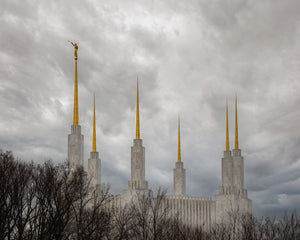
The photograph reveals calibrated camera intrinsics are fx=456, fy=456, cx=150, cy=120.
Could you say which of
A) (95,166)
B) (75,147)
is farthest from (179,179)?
(75,147)

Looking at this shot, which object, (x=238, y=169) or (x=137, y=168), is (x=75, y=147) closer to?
(x=137, y=168)

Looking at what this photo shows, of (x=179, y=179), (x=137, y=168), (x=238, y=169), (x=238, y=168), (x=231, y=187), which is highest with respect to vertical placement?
(x=238, y=168)

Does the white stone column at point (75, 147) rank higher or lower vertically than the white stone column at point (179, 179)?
higher

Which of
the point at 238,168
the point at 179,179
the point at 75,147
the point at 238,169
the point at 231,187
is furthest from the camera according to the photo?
the point at 238,169

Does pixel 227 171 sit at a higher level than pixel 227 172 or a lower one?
higher

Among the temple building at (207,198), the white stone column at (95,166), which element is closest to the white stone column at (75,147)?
the temple building at (207,198)

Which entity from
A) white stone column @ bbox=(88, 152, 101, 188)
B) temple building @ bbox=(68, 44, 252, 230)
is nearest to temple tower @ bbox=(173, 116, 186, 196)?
temple building @ bbox=(68, 44, 252, 230)

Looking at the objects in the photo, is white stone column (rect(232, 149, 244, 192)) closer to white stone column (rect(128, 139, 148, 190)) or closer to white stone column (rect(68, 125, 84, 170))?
white stone column (rect(128, 139, 148, 190))

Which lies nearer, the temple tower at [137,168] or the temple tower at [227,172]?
the temple tower at [137,168]

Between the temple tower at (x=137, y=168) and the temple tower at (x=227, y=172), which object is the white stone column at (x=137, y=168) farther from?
the temple tower at (x=227, y=172)

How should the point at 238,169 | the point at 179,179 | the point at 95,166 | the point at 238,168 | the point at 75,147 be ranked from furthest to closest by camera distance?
the point at 238,169 < the point at 238,168 < the point at 179,179 < the point at 95,166 < the point at 75,147

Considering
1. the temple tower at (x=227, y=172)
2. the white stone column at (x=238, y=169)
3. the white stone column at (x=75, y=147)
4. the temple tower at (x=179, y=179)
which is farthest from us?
the white stone column at (x=238, y=169)

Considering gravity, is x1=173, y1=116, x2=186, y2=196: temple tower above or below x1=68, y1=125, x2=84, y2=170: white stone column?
below

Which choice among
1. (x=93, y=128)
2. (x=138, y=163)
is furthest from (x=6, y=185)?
(x=93, y=128)
